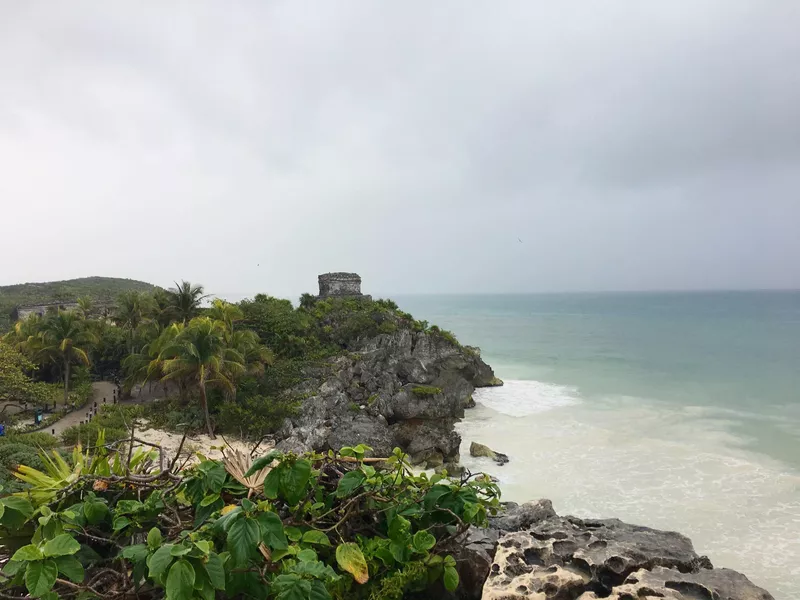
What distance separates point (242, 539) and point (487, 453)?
1894 centimetres

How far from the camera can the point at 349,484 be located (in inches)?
106

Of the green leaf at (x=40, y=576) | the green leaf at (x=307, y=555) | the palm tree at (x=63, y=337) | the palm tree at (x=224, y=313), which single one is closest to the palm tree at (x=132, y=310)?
the palm tree at (x=63, y=337)

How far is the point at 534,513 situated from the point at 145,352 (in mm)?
20322

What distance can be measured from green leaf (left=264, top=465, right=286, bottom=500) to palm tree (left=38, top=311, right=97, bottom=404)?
79.4 feet

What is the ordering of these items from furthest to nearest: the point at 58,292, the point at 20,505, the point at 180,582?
the point at 58,292 < the point at 20,505 < the point at 180,582

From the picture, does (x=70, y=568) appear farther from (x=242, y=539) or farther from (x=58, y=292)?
(x=58, y=292)

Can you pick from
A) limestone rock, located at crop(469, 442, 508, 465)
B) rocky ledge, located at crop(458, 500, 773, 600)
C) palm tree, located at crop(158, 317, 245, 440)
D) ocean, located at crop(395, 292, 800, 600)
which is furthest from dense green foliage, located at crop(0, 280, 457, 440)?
rocky ledge, located at crop(458, 500, 773, 600)

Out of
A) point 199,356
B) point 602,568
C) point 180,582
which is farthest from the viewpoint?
point 199,356

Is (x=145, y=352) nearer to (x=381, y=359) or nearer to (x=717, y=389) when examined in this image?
(x=381, y=359)

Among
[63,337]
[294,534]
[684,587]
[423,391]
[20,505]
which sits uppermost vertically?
[20,505]

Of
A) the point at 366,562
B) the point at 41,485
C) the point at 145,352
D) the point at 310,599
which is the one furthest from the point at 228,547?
the point at 145,352

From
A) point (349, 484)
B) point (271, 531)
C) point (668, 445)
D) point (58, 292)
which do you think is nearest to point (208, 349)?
point (349, 484)

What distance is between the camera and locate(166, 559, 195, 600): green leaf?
1.92m

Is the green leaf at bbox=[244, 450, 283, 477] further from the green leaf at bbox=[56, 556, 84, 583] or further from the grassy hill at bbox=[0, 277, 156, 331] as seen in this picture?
the grassy hill at bbox=[0, 277, 156, 331]
